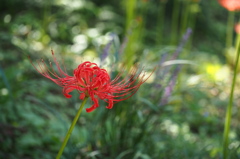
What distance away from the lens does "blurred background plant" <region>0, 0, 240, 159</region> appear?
5.41ft

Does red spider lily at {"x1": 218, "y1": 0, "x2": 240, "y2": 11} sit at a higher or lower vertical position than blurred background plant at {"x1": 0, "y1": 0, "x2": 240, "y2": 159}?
higher

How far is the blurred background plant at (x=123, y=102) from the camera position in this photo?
1647mm

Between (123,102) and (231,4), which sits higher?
(231,4)

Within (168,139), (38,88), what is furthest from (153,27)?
(168,139)

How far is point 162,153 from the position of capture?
1.68 metres

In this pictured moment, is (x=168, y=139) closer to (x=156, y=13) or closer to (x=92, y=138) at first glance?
(x=92, y=138)

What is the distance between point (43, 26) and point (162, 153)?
3.21m

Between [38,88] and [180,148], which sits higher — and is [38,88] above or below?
above

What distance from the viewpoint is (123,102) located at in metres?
1.68

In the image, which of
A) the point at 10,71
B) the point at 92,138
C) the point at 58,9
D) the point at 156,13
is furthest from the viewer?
the point at 156,13

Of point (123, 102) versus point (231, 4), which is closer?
point (123, 102)

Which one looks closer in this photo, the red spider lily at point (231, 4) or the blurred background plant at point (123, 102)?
the blurred background plant at point (123, 102)

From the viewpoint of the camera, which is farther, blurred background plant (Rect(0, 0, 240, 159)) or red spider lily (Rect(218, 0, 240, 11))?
red spider lily (Rect(218, 0, 240, 11))

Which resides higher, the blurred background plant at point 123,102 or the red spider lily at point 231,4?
the red spider lily at point 231,4
